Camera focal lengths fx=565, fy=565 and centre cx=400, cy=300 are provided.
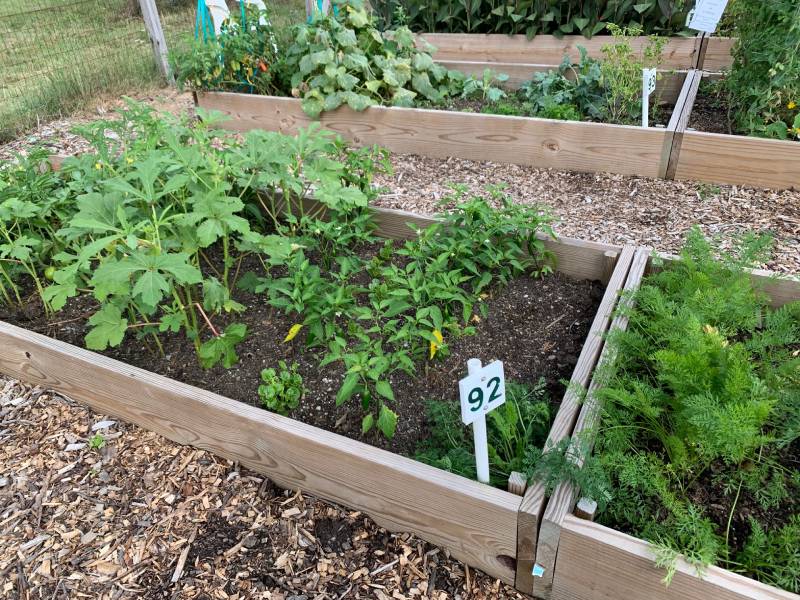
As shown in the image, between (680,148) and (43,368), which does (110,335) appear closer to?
(43,368)

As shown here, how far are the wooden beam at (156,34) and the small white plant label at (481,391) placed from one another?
16.3 ft

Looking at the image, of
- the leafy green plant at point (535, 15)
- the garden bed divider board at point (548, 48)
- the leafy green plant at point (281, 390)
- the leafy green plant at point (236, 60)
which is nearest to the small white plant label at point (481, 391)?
the leafy green plant at point (281, 390)

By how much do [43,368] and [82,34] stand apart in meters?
4.87

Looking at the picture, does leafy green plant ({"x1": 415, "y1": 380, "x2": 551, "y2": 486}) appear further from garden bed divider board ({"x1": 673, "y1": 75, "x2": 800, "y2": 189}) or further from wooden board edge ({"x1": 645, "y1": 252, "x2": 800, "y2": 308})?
garden bed divider board ({"x1": 673, "y1": 75, "x2": 800, "y2": 189})

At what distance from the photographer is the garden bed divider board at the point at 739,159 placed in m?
3.15

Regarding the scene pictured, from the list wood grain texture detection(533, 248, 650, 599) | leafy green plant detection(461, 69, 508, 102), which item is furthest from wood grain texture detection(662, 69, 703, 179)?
wood grain texture detection(533, 248, 650, 599)

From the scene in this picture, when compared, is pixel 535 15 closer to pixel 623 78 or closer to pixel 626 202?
pixel 623 78

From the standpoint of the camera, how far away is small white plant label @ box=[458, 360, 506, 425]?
1350 millimetres

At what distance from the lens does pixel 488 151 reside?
12.7 feet

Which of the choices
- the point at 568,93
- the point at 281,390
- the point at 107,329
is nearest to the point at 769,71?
the point at 568,93

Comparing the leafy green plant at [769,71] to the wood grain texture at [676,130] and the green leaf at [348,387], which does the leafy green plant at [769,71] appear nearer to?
the wood grain texture at [676,130]

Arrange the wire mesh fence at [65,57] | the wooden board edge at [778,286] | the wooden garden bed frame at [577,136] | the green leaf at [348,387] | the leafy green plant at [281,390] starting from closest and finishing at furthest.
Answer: the green leaf at [348,387], the leafy green plant at [281,390], the wooden board edge at [778,286], the wooden garden bed frame at [577,136], the wire mesh fence at [65,57]

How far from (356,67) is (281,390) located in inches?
118

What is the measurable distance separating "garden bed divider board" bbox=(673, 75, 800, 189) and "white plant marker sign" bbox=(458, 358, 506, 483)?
262 centimetres
